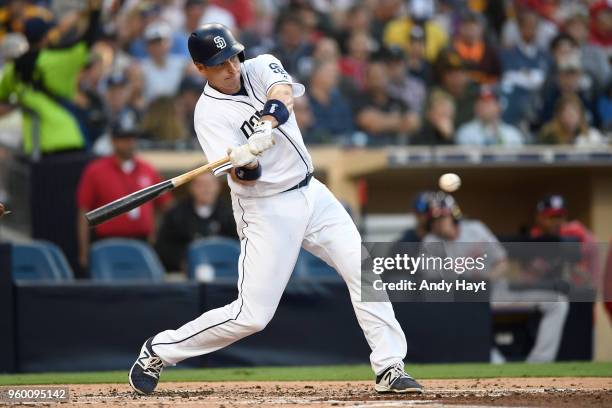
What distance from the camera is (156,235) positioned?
37.8ft

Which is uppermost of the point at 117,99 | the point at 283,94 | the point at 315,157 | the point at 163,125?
the point at 283,94

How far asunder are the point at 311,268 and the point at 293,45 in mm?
3822

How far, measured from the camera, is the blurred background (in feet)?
30.7

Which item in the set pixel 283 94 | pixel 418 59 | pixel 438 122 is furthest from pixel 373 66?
pixel 283 94

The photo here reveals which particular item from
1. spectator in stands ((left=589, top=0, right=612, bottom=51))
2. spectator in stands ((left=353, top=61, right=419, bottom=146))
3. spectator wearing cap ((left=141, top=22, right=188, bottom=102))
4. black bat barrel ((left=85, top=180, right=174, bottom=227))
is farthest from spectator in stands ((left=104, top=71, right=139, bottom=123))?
black bat barrel ((left=85, top=180, right=174, bottom=227))

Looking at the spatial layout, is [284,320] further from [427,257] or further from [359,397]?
[359,397]

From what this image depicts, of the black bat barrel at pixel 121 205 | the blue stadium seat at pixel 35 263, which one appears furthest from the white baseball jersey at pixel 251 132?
the blue stadium seat at pixel 35 263

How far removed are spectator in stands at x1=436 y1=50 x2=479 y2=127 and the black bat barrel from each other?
708cm

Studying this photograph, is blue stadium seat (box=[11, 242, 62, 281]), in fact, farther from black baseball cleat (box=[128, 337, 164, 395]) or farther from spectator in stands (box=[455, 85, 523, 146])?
spectator in stands (box=[455, 85, 523, 146])

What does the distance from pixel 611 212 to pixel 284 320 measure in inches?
184

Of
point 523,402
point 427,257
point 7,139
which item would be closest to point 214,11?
point 7,139

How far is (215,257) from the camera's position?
33.1 ft

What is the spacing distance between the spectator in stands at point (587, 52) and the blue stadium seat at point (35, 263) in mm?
7262

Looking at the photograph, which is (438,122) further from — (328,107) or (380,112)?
(328,107)
